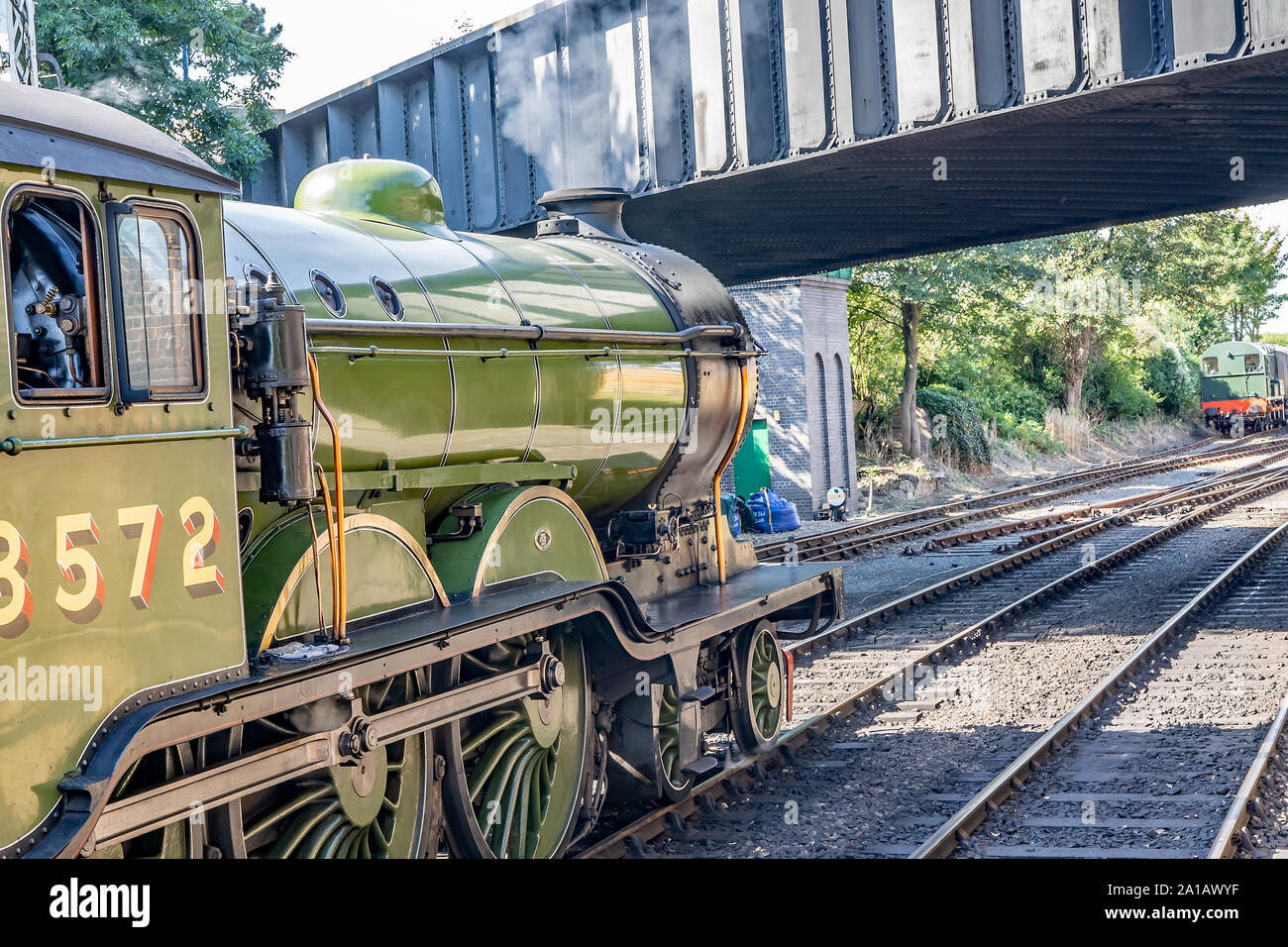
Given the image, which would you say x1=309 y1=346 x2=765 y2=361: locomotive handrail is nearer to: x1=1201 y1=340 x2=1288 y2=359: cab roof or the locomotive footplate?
the locomotive footplate

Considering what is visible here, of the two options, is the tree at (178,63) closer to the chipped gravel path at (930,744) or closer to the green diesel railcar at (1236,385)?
the chipped gravel path at (930,744)

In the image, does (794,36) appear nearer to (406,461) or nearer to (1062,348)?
(406,461)

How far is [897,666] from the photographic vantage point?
1141cm

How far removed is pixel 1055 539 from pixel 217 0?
14494mm

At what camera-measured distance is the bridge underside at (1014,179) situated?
11.6 meters

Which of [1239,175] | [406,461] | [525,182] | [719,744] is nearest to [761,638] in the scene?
A: [719,744]

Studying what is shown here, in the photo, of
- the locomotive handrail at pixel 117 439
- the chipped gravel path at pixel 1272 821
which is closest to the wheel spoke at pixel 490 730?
the locomotive handrail at pixel 117 439

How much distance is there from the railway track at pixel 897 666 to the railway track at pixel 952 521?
62.6 inches

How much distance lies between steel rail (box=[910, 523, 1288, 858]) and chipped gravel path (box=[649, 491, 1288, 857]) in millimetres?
195

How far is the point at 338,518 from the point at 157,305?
1169mm

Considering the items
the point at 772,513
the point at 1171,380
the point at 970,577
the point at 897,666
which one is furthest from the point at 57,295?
the point at 1171,380

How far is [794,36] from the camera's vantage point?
523 inches

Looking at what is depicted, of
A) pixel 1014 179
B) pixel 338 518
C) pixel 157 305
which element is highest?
pixel 1014 179

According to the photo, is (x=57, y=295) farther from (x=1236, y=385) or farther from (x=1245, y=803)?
(x=1236, y=385)
